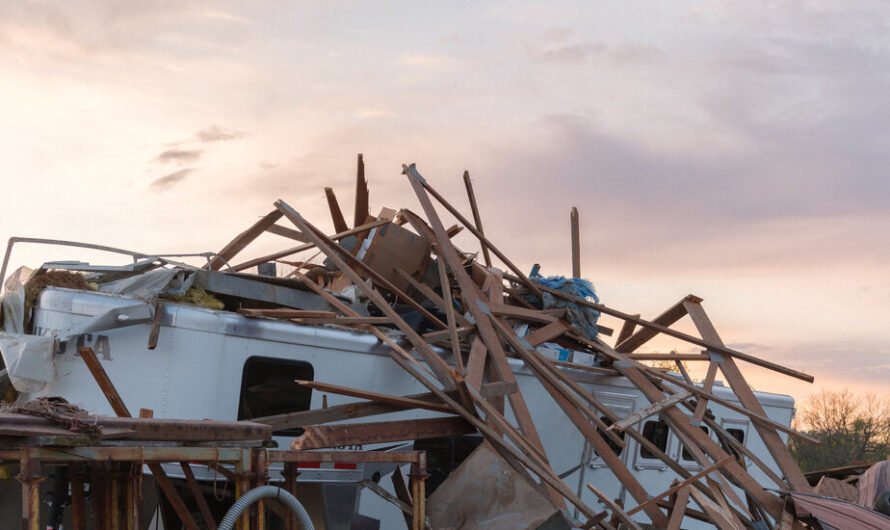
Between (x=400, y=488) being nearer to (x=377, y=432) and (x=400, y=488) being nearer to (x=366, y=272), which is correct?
(x=377, y=432)

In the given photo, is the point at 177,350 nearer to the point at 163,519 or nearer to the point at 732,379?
the point at 163,519

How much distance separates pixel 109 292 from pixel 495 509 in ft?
13.3

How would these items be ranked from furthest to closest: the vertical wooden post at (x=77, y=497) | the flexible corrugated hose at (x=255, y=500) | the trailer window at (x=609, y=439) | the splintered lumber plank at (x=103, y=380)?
the trailer window at (x=609, y=439) → the splintered lumber plank at (x=103, y=380) → the vertical wooden post at (x=77, y=497) → the flexible corrugated hose at (x=255, y=500)

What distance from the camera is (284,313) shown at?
970cm

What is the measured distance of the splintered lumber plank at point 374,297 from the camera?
10109 millimetres

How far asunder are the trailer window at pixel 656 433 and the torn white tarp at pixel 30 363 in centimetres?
659

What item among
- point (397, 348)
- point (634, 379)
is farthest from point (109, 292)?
point (634, 379)

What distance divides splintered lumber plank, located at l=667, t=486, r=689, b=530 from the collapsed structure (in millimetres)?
22

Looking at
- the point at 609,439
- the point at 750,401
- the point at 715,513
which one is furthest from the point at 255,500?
the point at 750,401

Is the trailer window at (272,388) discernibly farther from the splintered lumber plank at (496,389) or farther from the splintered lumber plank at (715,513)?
the splintered lumber plank at (715,513)

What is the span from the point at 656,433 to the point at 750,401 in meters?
1.16

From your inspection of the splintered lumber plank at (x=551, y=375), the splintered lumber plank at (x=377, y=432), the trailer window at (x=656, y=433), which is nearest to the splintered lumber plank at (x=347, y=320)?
the splintered lumber plank at (x=377, y=432)

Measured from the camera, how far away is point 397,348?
10047mm

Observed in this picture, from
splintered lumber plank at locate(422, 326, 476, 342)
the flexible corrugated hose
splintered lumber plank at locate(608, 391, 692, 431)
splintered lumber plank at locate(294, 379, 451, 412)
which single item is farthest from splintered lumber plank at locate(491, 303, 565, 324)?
the flexible corrugated hose
